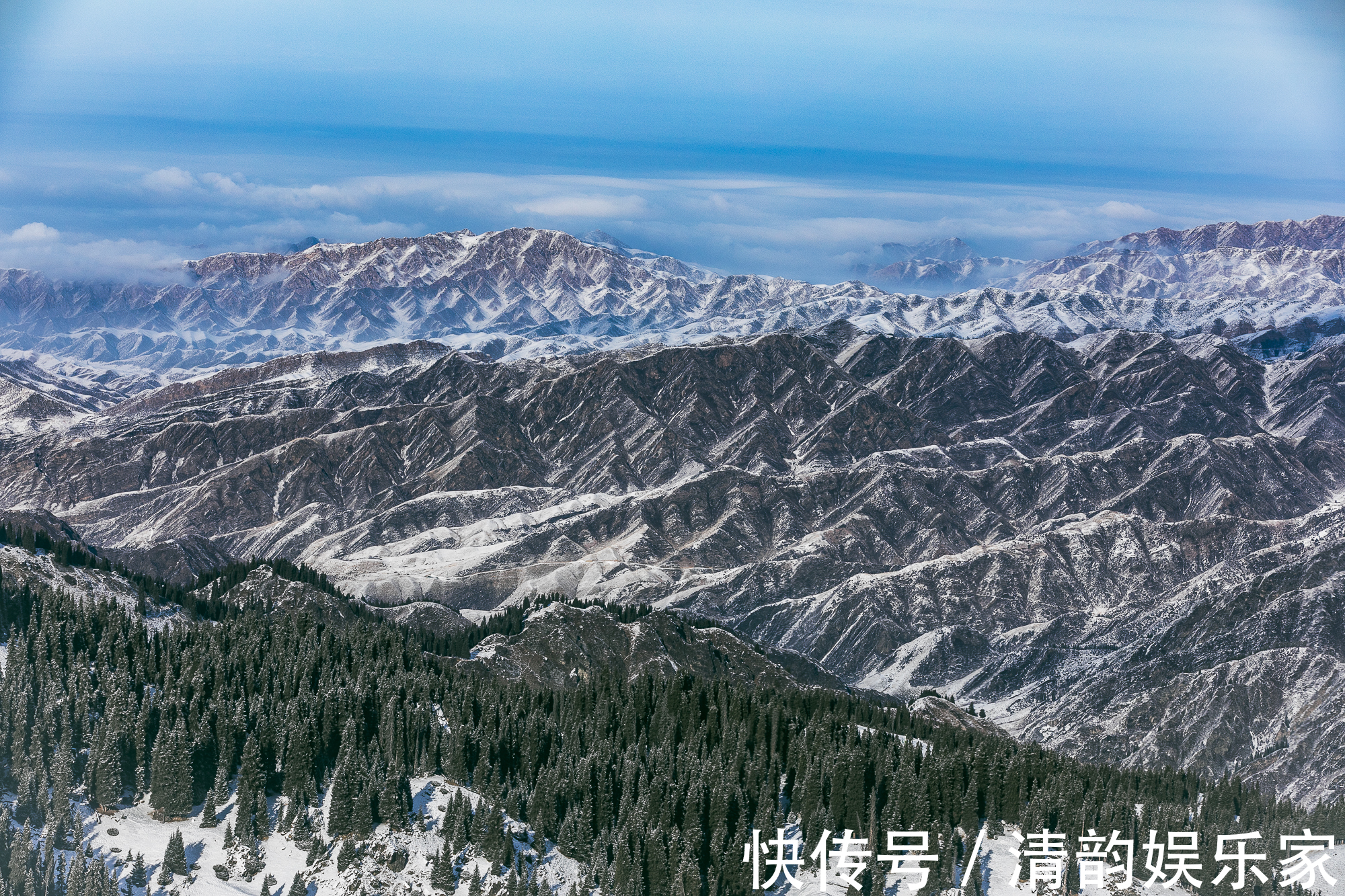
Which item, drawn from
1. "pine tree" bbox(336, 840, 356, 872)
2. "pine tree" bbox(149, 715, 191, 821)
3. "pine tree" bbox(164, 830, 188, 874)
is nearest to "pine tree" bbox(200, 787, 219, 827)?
"pine tree" bbox(149, 715, 191, 821)

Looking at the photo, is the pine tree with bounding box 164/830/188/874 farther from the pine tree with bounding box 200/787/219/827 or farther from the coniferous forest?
the pine tree with bounding box 200/787/219/827

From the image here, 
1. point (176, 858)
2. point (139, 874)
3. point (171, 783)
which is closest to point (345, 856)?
point (176, 858)

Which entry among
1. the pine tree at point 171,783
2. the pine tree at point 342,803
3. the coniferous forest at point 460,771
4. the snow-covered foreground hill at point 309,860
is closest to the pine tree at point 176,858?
the coniferous forest at point 460,771

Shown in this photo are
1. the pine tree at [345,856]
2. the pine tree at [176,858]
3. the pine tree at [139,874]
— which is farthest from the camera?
the pine tree at [345,856]

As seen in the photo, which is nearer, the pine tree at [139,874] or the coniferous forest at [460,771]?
the pine tree at [139,874]

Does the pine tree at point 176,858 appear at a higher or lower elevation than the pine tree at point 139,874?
higher

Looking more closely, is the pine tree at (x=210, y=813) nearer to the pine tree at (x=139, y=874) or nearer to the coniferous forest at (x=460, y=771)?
the coniferous forest at (x=460, y=771)

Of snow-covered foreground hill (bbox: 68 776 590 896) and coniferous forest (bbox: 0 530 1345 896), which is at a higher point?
coniferous forest (bbox: 0 530 1345 896)

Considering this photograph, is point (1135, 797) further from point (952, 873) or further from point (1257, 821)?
point (952, 873)

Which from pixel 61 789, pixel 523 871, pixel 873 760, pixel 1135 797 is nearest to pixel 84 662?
pixel 61 789
